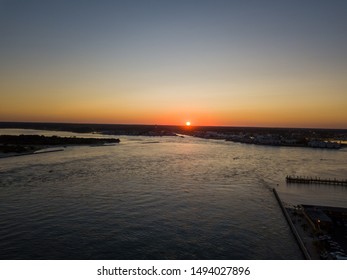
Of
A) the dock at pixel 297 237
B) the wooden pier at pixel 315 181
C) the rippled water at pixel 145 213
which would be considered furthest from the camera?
the wooden pier at pixel 315 181

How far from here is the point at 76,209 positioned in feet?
79.5

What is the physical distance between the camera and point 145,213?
23.3 meters

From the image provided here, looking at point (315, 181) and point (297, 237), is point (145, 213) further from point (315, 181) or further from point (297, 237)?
point (315, 181)

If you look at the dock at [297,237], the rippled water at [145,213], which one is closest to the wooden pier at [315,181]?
the rippled water at [145,213]

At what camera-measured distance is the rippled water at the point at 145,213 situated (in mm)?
17219

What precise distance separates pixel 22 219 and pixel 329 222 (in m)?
22.3

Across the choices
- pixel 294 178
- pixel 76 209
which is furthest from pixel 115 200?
pixel 294 178

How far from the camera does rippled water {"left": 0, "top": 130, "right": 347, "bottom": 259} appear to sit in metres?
17.2

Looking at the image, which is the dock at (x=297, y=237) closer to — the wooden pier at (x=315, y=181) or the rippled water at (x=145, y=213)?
the rippled water at (x=145, y=213)

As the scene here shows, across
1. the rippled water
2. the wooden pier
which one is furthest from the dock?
the wooden pier

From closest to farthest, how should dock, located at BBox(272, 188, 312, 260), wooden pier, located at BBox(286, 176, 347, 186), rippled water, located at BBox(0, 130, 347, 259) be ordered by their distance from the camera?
dock, located at BBox(272, 188, 312, 260) → rippled water, located at BBox(0, 130, 347, 259) → wooden pier, located at BBox(286, 176, 347, 186)

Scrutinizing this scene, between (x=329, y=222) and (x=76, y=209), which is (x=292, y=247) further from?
(x=76, y=209)

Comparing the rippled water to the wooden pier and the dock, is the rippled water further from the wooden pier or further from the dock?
the wooden pier

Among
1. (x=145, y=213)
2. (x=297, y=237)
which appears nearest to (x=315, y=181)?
(x=297, y=237)
